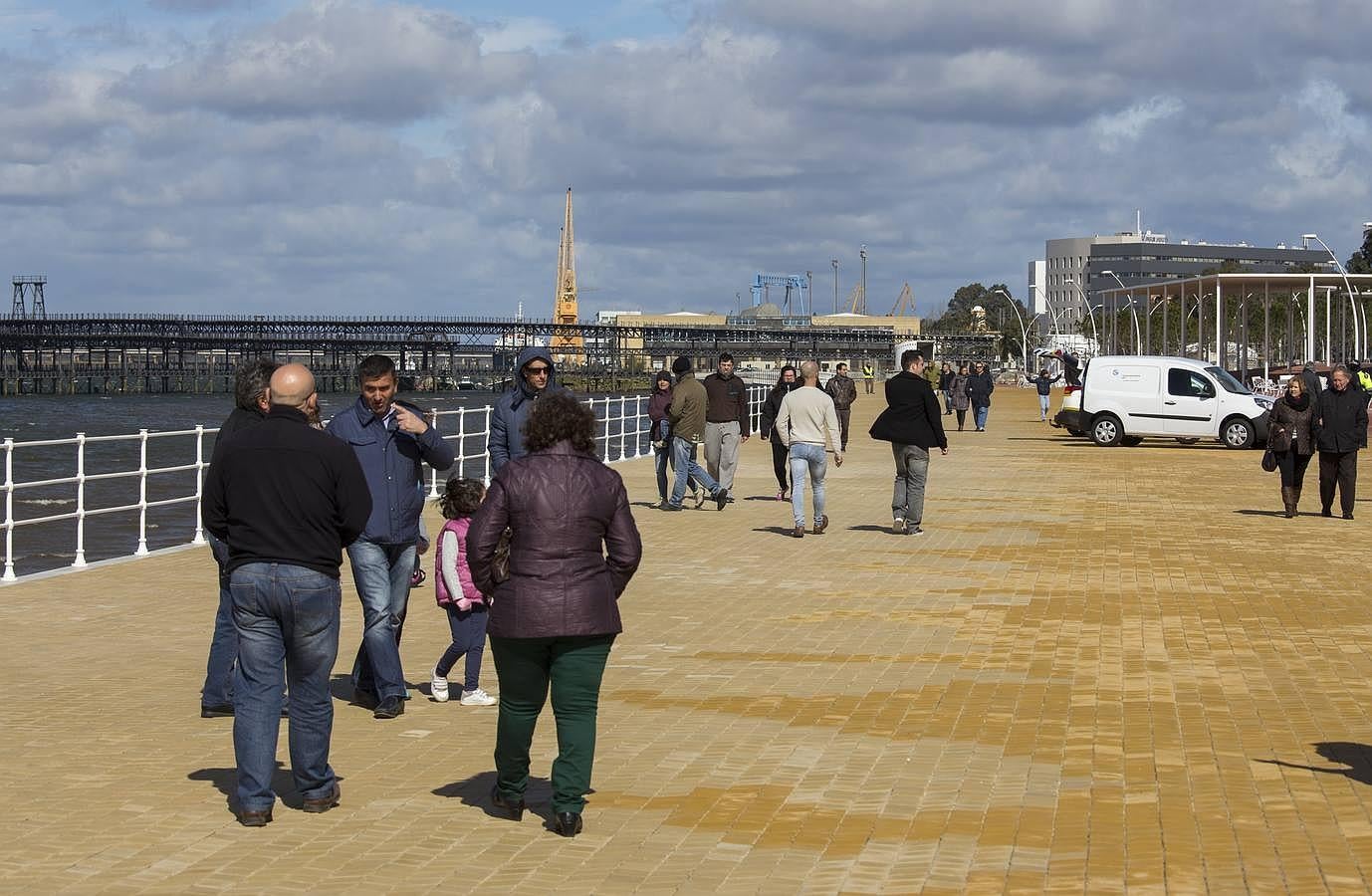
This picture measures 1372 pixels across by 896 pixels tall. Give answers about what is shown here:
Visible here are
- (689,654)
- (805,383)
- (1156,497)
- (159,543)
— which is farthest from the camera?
(159,543)

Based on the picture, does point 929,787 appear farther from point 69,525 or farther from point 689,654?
point 69,525

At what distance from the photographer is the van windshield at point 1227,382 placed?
117ft

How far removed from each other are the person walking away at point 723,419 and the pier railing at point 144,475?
4.17ft

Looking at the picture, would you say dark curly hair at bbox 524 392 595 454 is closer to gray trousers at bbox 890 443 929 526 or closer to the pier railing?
the pier railing

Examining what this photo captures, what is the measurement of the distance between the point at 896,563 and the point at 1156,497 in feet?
28.6

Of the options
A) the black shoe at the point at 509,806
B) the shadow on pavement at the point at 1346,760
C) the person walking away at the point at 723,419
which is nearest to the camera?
the black shoe at the point at 509,806

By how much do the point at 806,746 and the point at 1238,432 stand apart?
29.0 meters

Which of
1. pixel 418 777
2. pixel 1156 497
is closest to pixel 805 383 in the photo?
pixel 1156 497

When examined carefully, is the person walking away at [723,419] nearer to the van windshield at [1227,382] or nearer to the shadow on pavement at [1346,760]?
the shadow on pavement at [1346,760]

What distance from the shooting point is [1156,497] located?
902 inches

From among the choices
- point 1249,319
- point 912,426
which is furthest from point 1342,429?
point 1249,319

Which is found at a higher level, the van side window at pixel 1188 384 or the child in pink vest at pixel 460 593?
the van side window at pixel 1188 384

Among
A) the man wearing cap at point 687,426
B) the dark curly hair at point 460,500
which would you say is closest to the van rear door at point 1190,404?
the man wearing cap at point 687,426

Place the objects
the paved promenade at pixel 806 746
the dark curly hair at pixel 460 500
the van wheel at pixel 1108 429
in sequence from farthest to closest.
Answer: the van wheel at pixel 1108 429, the dark curly hair at pixel 460 500, the paved promenade at pixel 806 746
